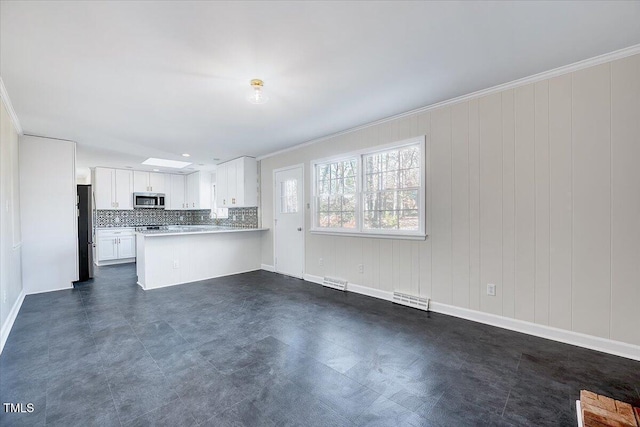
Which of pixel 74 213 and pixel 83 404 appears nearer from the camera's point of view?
pixel 83 404

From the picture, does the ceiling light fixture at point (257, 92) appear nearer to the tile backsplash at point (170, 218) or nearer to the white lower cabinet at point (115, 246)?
the tile backsplash at point (170, 218)

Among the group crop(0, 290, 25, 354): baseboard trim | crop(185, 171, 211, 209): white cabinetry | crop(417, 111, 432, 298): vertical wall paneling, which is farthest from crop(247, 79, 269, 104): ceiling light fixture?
crop(185, 171, 211, 209): white cabinetry

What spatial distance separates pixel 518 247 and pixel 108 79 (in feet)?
14.0

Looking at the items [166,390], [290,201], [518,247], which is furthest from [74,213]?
[518,247]

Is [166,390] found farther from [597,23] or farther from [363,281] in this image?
[597,23]

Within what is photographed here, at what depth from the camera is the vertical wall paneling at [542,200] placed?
261 cm

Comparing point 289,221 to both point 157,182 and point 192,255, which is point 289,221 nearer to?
point 192,255

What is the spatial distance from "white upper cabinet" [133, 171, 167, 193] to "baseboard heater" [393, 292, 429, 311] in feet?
23.3

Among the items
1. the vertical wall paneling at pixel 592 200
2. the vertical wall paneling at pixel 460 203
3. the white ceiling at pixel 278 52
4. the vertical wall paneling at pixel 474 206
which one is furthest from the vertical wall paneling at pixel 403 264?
the white ceiling at pixel 278 52

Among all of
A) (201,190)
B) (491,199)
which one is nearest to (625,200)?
(491,199)

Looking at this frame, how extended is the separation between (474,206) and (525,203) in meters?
0.45

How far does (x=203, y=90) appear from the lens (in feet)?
9.27

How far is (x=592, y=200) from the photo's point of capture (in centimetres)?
238

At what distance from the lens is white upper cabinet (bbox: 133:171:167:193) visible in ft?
24.3
